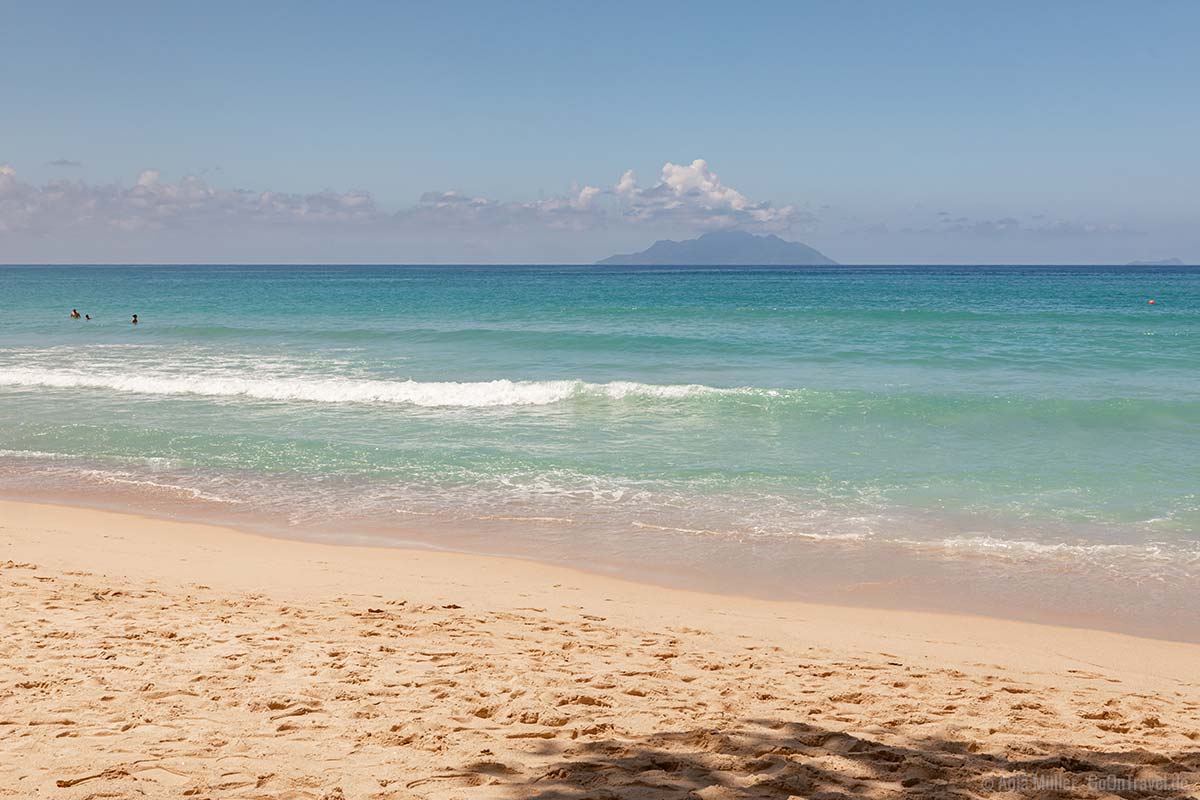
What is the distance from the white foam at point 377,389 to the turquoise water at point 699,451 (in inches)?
4.0

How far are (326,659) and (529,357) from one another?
21.3m

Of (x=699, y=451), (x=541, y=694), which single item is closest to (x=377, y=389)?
(x=699, y=451)

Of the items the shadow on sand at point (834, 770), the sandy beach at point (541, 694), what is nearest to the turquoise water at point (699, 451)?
the sandy beach at point (541, 694)

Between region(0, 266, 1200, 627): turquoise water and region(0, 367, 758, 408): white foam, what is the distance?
0.10 meters

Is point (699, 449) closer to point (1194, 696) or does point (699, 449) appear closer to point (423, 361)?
point (1194, 696)

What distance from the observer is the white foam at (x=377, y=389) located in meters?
19.4

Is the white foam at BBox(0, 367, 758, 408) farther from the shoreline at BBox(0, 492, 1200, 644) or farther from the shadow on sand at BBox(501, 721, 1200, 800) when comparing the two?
the shadow on sand at BBox(501, 721, 1200, 800)

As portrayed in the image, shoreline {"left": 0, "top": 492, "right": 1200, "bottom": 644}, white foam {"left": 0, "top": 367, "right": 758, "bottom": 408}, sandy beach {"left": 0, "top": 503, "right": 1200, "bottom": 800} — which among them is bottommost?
shoreline {"left": 0, "top": 492, "right": 1200, "bottom": 644}

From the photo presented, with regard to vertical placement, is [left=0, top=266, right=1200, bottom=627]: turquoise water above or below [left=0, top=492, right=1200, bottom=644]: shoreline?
above

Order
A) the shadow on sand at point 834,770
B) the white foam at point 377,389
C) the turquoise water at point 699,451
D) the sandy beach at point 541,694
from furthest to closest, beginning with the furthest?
the white foam at point 377,389, the turquoise water at point 699,451, the sandy beach at point 541,694, the shadow on sand at point 834,770

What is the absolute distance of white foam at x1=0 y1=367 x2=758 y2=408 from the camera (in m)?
19.4

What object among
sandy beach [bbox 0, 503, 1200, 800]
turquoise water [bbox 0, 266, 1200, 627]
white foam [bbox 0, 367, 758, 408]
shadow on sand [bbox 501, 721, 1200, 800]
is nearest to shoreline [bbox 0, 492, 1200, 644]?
turquoise water [bbox 0, 266, 1200, 627]

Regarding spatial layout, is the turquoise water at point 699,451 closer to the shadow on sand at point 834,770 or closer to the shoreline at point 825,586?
the shoreline at point 825,586

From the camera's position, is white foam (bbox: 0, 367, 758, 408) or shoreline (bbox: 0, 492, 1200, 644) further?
white foam (bbox: 0, 367, 758, 408)
